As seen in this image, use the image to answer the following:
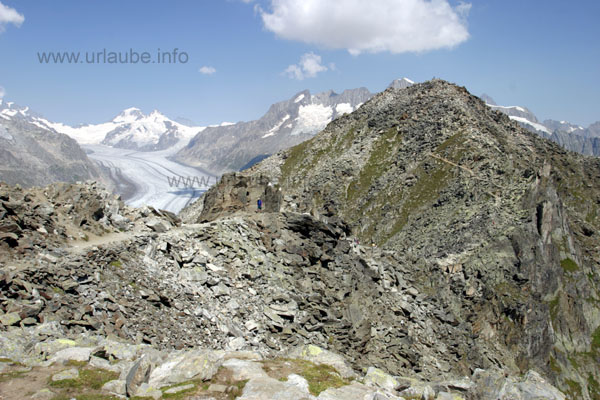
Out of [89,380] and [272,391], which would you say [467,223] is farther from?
[89,380]

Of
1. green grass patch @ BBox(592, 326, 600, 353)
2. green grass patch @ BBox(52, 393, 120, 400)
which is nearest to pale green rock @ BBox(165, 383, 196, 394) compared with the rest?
green grass patch @ BBox(52, 393, 120, 400)

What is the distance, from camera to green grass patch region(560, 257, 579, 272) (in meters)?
64.6

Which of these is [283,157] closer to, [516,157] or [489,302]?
[516,157]

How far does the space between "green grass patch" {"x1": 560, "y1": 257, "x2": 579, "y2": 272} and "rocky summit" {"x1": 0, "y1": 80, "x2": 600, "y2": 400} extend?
362mm

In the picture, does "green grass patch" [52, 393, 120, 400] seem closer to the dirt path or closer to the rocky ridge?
the dirt path

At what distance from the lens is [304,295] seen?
106ft

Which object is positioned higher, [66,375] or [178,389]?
[66,375]

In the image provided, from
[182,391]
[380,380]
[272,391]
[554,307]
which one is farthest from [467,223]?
[182,391]

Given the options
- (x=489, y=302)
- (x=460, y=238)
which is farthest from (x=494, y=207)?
(x=489, y=302)

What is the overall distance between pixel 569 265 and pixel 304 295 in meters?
56.4

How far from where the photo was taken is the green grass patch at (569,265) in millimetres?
64625

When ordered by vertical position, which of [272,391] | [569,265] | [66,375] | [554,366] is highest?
[66,375]

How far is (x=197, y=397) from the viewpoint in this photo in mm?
15234

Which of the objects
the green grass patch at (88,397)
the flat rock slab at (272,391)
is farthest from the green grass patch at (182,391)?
the flat rock slab at (272,391)
